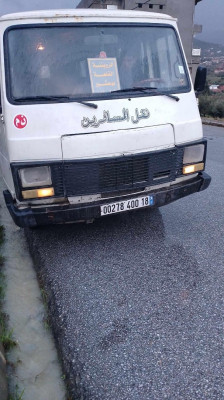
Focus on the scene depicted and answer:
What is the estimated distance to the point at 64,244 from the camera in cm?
433

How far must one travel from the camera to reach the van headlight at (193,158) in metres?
4.05

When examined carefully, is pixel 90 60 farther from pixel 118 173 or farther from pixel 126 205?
pixel 126 205

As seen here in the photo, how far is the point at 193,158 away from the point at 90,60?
1.52m

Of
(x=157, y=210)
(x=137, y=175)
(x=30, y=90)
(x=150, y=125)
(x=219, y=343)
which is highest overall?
(x=30, y=90)

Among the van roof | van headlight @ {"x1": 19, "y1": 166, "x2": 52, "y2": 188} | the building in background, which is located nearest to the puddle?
van headlight @ {"x1": 19, "y1": 166, "x2": 52, "y2": 188}

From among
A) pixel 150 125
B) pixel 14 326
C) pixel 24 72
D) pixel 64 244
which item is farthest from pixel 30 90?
pixel 14 326

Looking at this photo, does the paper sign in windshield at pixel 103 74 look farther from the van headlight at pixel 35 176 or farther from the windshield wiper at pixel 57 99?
the van headlight at pixel 35 176

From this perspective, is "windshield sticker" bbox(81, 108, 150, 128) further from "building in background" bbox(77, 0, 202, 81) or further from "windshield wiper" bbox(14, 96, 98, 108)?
"building in background" bbox(77, 0, 202, 81)

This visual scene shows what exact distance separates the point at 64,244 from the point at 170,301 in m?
1.64

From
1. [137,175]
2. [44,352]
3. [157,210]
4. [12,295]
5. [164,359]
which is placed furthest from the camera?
[157,210]

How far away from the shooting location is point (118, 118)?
369 centimetres

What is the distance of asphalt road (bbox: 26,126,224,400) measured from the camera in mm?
2344

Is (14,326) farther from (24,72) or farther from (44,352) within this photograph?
(24,72)

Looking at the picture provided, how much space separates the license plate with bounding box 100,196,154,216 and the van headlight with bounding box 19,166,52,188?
2.06 ft
